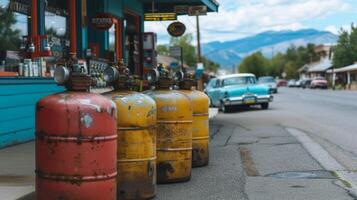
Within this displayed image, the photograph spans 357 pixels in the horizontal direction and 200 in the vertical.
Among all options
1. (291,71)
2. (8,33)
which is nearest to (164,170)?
(8,33)

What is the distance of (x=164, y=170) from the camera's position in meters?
8.10

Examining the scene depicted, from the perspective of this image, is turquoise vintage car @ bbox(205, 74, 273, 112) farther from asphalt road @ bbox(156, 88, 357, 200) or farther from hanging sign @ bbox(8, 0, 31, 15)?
hanging sign @ bbox(8, 0, 31, 15)

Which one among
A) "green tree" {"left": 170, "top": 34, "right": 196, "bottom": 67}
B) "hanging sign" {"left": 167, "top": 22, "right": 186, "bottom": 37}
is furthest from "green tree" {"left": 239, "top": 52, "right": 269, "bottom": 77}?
"hanging sign" {"left": 167, "top": 22, "right": 186, "bottom": 37}

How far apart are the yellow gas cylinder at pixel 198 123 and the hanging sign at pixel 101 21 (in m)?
5.73

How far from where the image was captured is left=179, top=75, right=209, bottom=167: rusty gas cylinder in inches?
373

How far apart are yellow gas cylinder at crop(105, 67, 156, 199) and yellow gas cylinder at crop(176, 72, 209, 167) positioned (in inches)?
95.5

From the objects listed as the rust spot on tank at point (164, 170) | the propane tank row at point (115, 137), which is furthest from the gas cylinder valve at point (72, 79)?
the rust spot on tank at point (164, 170)

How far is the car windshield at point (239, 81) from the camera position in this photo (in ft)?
85.2

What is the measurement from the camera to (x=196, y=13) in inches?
768

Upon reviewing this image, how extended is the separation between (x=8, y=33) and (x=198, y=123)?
4360 mm

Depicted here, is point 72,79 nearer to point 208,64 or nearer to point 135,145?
point 135,145

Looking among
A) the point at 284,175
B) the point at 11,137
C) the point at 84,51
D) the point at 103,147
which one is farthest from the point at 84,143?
the point at 84,51

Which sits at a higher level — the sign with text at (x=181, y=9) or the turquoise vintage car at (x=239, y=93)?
the sign with text at (x=181, y=9)

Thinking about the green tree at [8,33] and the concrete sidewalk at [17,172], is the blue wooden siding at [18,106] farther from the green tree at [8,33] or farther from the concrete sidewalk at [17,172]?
Result: the green tree at [8,33]
